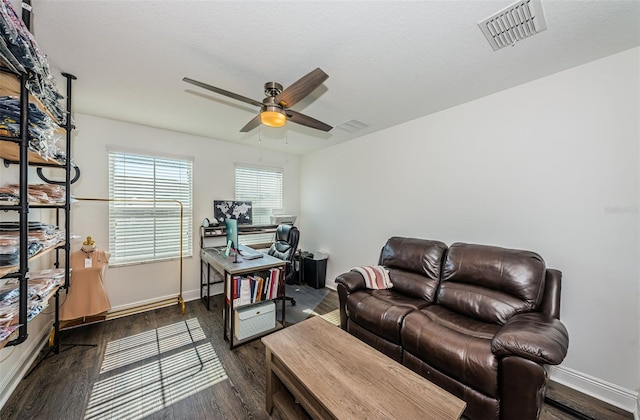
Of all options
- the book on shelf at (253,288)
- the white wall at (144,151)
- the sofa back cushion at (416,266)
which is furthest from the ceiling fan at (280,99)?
the white wall at (144,151)

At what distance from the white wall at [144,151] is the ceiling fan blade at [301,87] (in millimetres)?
2459

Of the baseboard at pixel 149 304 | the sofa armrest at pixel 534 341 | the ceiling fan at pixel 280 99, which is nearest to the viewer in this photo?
the sofa armrest at pixel 534 341

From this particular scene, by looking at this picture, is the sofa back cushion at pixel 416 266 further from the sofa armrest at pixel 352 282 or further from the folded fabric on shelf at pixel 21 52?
the folded fabric on shelf at pixel 21 52

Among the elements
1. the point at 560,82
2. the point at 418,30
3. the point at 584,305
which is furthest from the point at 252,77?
the point at 584,305

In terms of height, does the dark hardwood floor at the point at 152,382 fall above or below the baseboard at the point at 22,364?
below

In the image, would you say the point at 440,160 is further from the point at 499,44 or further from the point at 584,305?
the point at 584,305

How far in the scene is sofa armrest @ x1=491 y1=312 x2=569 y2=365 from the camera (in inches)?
52.5

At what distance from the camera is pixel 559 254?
2014mm

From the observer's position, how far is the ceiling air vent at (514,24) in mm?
1357

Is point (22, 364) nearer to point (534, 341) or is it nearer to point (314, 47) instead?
point (314, 47)

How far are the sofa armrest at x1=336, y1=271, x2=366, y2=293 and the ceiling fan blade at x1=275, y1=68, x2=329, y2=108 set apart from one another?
5.91ft

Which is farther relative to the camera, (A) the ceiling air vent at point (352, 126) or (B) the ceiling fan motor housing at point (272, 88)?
(A) the ceiling air vent at point (352, 126)

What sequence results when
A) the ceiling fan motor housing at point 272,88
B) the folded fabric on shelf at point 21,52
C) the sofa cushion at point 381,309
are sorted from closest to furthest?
the folded fabric on shelf at point 21,52, the ceiling fan motor housing at point 272,88, the sofa cushion at point 381,309

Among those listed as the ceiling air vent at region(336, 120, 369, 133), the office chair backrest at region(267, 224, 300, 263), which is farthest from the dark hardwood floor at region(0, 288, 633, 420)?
the ceiling air vent at region(336, 120, 369, 133)
